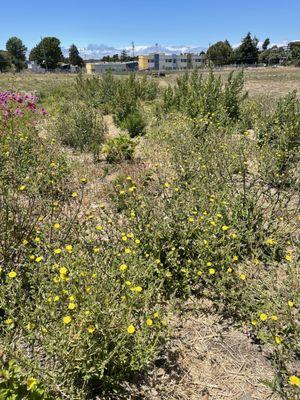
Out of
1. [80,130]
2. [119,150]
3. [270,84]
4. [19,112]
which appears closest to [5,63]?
[19,112]

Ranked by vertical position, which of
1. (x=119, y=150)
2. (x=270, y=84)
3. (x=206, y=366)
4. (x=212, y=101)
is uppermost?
(x=212, y=101)

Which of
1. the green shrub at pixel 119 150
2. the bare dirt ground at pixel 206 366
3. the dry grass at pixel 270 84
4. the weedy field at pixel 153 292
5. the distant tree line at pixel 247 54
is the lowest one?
the bare dirt ground at pixel 206 366

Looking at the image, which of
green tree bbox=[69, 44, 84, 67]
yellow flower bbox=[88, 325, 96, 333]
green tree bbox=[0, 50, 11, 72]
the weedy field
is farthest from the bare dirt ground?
green tree bbox=[69, 44, 84, 67]

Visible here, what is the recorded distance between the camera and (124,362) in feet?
6.16

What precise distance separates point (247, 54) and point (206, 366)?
8426 centimetres

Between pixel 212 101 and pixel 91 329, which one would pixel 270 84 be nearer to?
pixel 212 101

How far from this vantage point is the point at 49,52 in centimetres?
7094

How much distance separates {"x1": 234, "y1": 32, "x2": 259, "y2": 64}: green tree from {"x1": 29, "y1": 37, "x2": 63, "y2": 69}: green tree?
4240cm

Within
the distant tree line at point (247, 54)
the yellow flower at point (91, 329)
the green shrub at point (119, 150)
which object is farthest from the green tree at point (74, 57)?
the yellow flower at point (91, 329)

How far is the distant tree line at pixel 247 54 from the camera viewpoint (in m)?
73.8

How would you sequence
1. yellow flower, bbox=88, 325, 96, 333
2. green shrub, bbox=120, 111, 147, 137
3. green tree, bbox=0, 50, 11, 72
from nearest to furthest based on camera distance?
yellow flower, bbox=88, 325, 96, 333 < green tree, bbox=0, 50, 11, 72 < green shrub, bbox=120, 111, 147, 137

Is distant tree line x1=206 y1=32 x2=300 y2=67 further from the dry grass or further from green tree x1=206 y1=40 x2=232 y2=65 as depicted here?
the dry grass

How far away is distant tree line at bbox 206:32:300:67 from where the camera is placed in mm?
73750

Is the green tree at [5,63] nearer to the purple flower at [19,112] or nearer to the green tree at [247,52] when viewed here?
the purple flower at [19,112]
